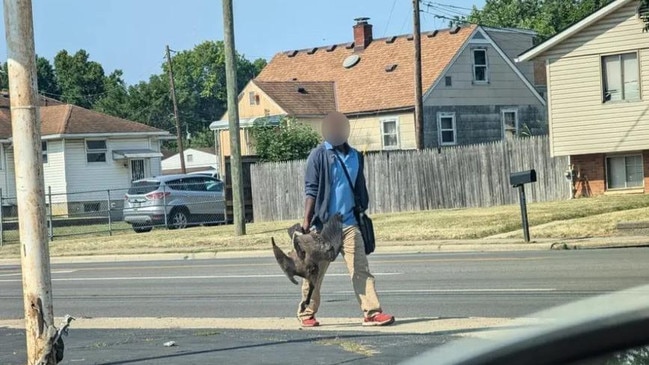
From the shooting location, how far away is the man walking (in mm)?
9648

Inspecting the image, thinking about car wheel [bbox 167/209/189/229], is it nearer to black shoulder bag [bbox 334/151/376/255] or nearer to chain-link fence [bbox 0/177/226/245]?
chain-link fence [bbox 0/177/226/245]

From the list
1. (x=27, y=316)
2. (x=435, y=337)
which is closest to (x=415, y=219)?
(x=435, y=337)

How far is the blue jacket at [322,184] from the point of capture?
965cm

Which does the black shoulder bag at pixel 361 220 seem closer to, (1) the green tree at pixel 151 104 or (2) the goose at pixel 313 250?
(2) the goose at pixel 313 250

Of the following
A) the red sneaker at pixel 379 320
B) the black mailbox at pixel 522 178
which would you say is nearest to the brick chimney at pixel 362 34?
the black mailbox at pixel 522 178

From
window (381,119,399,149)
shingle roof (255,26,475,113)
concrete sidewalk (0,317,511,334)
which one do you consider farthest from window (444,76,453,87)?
concrete sidewalk (0,317,511,334)

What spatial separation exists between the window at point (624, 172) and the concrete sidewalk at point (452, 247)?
35.8ft

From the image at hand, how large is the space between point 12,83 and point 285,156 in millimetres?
27646

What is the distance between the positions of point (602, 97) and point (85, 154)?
2795 cm

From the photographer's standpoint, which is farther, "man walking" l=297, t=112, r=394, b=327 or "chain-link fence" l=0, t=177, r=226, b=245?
"chain-link fence" l=0, t=177, r=226, b=245

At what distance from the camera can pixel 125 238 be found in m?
27.8

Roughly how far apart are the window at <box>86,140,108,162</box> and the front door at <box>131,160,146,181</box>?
1711 millimetres

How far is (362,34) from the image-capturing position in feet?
154

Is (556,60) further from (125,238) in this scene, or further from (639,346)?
(639,346)
